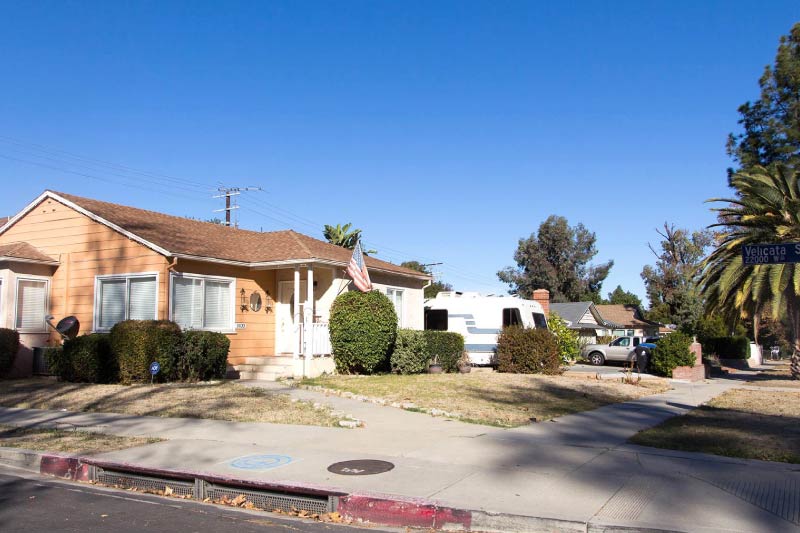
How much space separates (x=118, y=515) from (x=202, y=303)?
469 inches

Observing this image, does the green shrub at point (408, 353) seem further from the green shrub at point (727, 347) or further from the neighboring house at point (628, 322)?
the neighboring house at point (628, 322)

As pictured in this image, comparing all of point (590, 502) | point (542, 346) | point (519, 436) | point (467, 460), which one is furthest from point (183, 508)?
point (542, 346)

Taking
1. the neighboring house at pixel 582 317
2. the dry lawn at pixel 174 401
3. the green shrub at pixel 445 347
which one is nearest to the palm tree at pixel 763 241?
the green shrub at pixel 445 347

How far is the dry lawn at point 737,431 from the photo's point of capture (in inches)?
350

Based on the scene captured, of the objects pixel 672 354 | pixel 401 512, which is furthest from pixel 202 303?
pixel 672 354

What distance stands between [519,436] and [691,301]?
42496 mm

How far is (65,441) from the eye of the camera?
9.84 meters

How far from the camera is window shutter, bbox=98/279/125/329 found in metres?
18.0

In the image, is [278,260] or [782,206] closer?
[278,260]

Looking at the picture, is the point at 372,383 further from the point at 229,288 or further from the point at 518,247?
the point at 518,247

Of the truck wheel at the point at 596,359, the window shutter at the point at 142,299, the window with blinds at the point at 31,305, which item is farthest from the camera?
the truck wheel at the point at 596,359

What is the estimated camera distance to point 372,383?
16.6 metres

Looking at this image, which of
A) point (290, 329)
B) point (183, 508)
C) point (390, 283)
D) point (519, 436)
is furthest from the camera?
point (390, 283)

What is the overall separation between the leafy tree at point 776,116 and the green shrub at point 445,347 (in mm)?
21121
